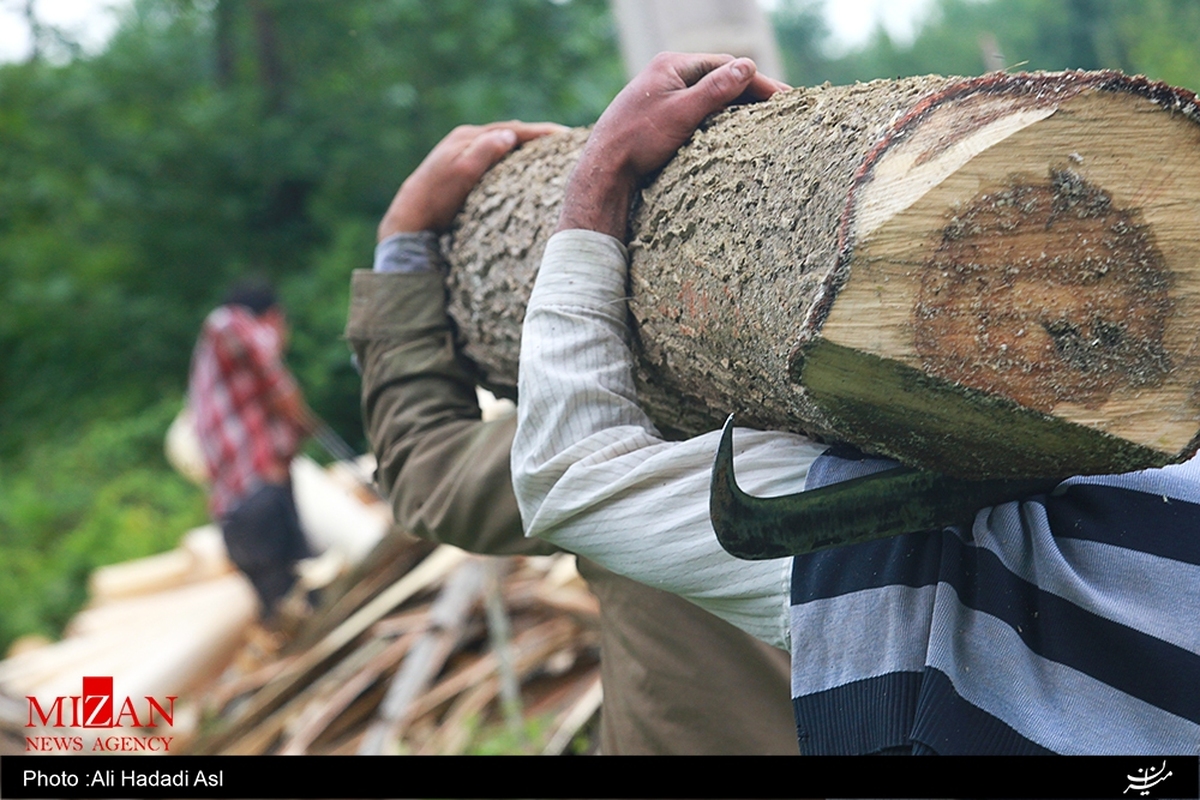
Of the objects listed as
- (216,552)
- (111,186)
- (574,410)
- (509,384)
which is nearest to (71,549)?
(216,552)

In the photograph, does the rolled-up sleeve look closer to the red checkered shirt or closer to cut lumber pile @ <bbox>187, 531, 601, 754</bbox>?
cut lumber pile @ <bbox>187, 531, 601, 754</bbox>

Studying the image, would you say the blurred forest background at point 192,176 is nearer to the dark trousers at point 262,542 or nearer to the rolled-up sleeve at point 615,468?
the dark trousers at point 262,542

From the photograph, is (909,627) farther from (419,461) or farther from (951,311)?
(419,461)

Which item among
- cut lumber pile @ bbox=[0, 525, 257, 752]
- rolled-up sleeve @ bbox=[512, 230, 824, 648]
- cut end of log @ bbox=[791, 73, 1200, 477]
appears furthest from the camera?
cut lumber pile @ bbox=[0, 525, 257, 752]

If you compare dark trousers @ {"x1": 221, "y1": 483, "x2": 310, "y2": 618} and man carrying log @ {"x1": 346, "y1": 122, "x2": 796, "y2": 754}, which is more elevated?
man carrying log @ {"x1": 346, "y1": 122, "x2": 796, "y2": 754}

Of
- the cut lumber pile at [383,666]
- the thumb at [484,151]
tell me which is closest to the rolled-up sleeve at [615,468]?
the thumb at [484,151]

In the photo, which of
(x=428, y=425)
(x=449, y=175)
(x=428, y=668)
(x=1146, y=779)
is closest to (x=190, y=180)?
(x=428, y=668)

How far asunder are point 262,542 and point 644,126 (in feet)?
15.2

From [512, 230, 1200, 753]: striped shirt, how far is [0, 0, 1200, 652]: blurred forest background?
8.15 meters

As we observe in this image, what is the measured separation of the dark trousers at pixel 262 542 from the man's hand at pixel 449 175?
3.92 m

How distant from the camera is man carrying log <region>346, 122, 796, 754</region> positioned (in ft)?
4.77


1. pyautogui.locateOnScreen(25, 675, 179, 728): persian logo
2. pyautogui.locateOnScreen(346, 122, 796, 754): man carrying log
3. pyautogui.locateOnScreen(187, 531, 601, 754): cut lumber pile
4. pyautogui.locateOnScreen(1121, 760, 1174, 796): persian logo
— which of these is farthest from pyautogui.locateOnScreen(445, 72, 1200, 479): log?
pyautogui.locateOnScreen(25, 675, 179, 728): persian logo

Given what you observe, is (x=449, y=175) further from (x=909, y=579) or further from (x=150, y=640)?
(x=150, y=640)

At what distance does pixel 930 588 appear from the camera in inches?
38.8
